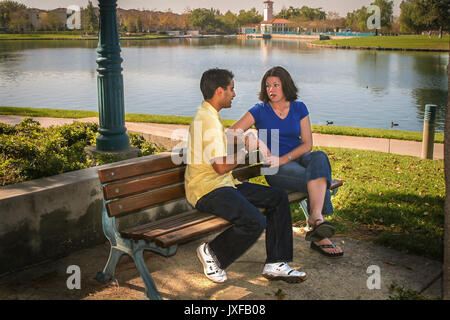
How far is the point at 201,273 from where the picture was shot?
3.85 meters

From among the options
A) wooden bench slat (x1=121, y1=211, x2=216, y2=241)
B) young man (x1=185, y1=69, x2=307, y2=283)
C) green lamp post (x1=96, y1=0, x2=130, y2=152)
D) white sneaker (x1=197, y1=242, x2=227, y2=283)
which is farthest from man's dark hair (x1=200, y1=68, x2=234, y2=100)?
green lamp post (x1=96, y1=0, x2=130, y2=152)

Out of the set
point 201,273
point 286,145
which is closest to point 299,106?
point 286,145

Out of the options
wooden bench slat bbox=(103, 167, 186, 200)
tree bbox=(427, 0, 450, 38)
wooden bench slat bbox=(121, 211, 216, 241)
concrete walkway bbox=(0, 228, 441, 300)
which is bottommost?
concrete walkway bbox=(0, 228, 441, 300)

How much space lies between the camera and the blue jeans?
4027mm

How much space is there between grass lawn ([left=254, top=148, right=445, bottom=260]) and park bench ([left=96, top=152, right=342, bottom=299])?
1747mm

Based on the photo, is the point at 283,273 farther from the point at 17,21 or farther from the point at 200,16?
the point at 200,16

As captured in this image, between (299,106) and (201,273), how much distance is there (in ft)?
5.35

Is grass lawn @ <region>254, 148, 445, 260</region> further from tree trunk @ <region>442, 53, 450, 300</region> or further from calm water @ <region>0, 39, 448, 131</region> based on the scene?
calm water @ <region>0, 39, 448, 131</region>

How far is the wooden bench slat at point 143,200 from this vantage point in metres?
3.46

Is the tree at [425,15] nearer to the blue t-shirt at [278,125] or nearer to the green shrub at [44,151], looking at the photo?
the green shrub at [44,151]

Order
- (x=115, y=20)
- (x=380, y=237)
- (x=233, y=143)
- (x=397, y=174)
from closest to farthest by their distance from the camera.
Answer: (x=233, y=143) < (x=380, y=237) < (x=115, y=20) < (x=397, y=174)

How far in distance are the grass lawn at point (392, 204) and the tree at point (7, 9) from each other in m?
143

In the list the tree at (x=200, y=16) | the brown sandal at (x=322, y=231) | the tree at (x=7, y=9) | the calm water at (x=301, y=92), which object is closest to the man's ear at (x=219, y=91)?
the brown sandal at (x=322, y=231)
